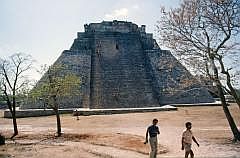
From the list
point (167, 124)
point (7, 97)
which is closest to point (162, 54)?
point (167, 124)

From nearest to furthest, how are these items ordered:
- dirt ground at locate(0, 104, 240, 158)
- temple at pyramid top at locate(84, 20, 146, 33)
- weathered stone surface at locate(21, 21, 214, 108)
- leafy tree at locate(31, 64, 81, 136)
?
dirt ground at locate(0, 104, 240, 158), leafy tree at locate(31, 64, 81, 136), weathered stone surface at locate(21, 21, 214, 108), temple at pyramid top at locate(84, 20, 146, 33)

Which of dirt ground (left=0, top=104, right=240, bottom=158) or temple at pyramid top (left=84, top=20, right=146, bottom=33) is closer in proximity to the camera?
dirt ground (left=0, top=104, right=240, bottom=158)

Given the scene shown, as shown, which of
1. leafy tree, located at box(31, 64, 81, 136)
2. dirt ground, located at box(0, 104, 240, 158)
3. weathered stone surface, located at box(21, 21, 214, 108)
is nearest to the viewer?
dirt ground, located at box(0, 104, 240, 158)

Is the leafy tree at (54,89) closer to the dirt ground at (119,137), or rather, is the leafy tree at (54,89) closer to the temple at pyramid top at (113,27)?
the dirt ground at (119,137)

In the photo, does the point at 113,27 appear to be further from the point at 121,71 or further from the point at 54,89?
the point at 54,89

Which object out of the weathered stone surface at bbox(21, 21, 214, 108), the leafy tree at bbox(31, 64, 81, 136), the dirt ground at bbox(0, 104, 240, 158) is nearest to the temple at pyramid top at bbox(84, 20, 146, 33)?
the weathered stone surface at bbox(21, 21, 214, 108)

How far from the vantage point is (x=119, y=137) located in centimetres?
1827

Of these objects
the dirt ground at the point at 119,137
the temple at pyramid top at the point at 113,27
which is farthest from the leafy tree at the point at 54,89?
the temple at pyramid top at the point at 113,27

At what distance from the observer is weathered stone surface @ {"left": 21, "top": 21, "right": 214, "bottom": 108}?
35125mm

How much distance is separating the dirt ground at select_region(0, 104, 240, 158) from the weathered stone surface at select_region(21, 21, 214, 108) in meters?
5.57

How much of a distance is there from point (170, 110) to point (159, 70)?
721cm

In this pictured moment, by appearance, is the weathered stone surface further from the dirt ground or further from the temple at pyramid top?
the dirt ground

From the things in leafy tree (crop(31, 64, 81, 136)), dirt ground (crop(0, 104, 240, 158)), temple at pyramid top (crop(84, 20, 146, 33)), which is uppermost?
temple at pyramid top (crop(84, 20, 146, 33))

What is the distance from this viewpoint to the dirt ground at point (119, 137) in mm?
14395
